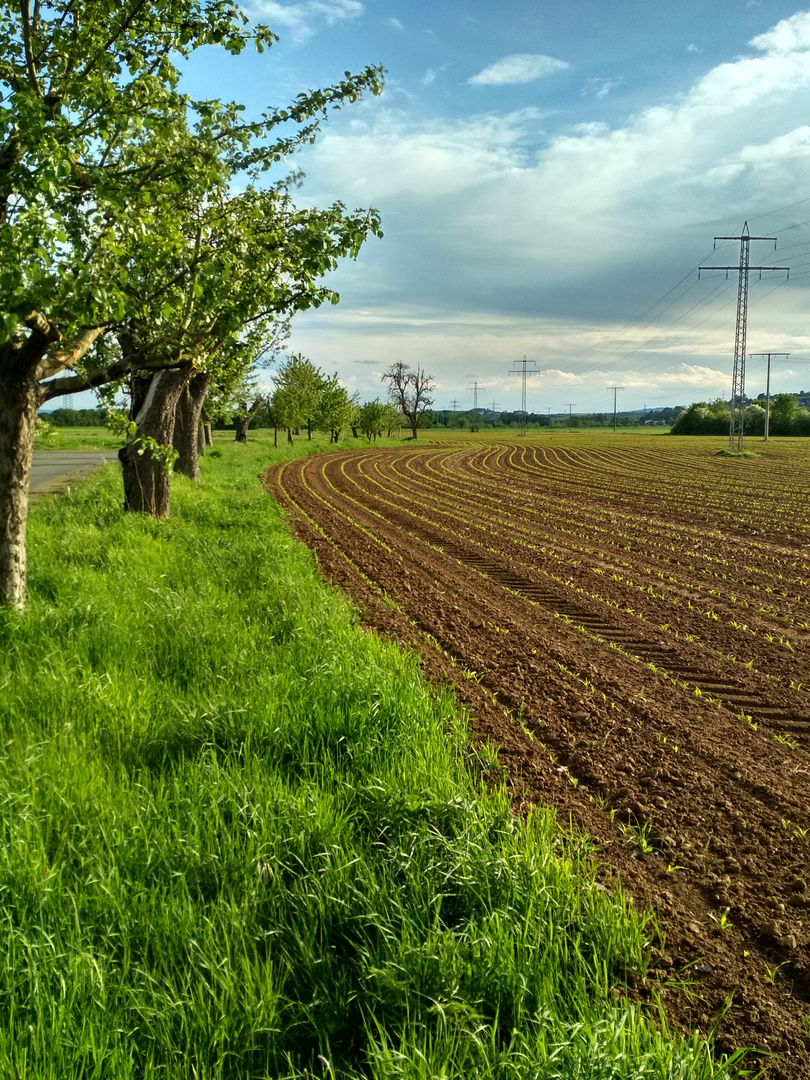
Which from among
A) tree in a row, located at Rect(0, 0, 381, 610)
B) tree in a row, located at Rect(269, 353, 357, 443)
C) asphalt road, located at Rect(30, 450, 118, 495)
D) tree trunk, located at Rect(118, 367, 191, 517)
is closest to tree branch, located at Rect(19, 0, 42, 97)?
tree in a row, located at Rect(0, 0, 381, 610)

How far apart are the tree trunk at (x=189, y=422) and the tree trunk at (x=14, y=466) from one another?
42.8 ft

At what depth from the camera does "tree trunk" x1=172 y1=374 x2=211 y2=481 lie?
66.1 ft

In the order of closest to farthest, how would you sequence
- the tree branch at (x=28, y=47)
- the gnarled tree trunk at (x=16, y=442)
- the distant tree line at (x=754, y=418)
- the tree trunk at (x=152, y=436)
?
the tree branch at (x=28, y=47) → the gnarled tree trunk at (x=16, y=442) → the tree trunk at (x=152, y=436) → the distant tree line at (x=754, y=418)

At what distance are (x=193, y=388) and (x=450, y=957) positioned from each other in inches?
776

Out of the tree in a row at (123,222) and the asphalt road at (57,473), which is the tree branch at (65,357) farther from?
the asphalt road at (57,473)

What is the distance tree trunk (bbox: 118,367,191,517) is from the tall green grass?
7.56 m

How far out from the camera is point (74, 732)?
179 inches

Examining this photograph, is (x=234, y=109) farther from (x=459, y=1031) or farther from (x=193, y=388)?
(x=193, y=388)

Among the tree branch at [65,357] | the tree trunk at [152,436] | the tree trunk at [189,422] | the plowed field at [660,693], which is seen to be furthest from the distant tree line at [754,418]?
the tree branch at [65,357]

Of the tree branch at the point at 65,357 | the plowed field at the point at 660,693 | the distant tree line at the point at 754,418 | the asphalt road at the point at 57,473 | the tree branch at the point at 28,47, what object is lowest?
the plowed field at the point at 660,693

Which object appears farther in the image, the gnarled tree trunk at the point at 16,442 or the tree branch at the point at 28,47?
the gnarled tree trunk at the point at 16,442

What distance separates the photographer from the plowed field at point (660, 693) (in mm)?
3242

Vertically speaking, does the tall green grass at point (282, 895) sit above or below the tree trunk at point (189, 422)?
below

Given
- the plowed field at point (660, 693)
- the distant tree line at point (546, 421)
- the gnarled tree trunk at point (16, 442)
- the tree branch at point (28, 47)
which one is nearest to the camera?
the plowed field at point (660, 693)
